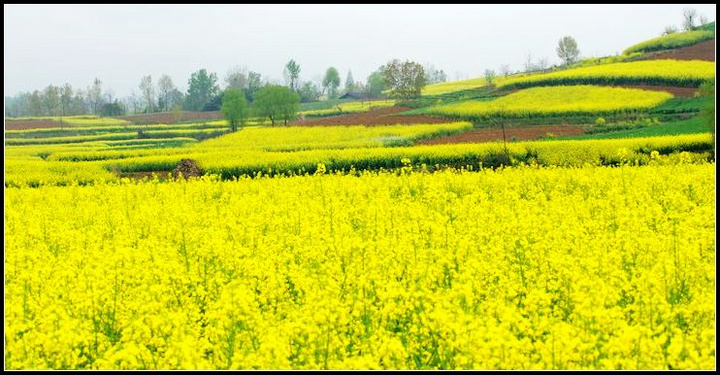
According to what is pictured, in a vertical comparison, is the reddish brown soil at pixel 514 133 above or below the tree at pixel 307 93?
below

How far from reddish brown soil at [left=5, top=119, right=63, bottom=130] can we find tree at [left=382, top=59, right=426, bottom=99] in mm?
45004

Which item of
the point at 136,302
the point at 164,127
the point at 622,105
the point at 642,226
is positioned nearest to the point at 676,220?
the point at 642,226

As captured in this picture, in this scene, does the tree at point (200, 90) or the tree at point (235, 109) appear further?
the tree at point (200, 90)

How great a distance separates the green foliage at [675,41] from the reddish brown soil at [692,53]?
212cm

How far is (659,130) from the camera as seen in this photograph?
40438 millimetres

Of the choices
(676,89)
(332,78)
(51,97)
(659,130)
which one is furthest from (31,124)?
(659,130)

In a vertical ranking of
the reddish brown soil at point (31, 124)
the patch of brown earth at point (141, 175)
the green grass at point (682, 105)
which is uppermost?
the reddish brown soil at point (31, 124)

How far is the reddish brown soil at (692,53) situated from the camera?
72287mm

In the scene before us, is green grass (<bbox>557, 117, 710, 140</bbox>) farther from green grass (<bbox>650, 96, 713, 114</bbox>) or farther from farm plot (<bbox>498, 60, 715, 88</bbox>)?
farm plot (<bbox>498, 60, 715, 88</bbox>)

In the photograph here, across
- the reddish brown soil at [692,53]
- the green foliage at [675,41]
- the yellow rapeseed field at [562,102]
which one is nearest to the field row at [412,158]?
the yellow rapeseed field at [562,102]

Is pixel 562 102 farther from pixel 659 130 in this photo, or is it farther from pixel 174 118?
pixel 174 118

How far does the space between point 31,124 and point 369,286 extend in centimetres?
10107

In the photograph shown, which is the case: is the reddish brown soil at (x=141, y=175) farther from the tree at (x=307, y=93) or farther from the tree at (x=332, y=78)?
the tree at (x=332, y=78)

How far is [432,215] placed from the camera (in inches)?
582
